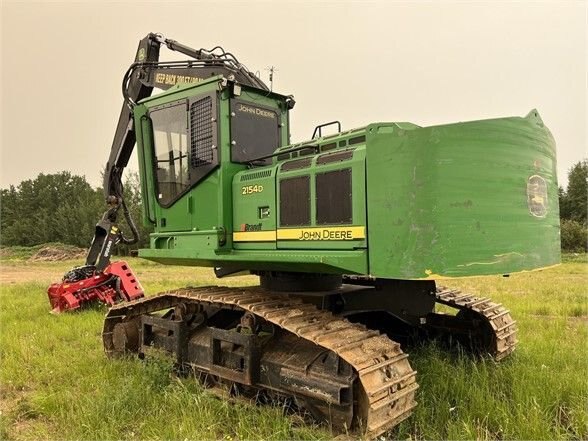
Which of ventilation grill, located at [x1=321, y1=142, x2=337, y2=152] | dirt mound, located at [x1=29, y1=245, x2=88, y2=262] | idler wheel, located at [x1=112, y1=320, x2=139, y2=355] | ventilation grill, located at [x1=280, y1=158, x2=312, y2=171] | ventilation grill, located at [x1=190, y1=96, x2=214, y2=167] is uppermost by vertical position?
ventilation grill, located at [x1=190, y1=96, x2=214, y2=167]

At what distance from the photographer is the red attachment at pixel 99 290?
956cm

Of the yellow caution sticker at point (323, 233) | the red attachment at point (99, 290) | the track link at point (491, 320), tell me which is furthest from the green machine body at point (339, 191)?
the red attachment at point (99, 290)

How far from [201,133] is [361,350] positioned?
3.09 m

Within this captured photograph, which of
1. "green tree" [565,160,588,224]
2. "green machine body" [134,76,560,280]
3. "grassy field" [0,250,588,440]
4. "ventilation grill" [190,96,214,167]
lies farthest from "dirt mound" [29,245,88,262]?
"green tree" [565,160,588,224]

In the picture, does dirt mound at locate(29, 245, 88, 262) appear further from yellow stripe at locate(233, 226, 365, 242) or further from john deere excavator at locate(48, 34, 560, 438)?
yellow stripe at locate(233, 226, 365, 242)

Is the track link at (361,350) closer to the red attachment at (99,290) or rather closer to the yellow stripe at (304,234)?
the yellow stripe at (304,234)

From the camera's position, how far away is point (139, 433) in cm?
415

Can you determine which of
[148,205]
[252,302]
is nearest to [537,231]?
[252,302]

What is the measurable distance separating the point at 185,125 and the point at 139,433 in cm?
337

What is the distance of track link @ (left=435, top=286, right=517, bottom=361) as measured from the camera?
5.77 m

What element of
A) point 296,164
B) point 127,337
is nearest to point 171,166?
point 296,164

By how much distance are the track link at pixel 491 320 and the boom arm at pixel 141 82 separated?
373 cm

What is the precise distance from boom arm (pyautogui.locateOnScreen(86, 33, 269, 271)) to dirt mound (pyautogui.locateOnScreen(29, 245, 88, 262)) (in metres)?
33.4

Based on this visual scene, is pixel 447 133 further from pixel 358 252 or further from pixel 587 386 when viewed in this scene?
pixel 587 386
